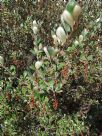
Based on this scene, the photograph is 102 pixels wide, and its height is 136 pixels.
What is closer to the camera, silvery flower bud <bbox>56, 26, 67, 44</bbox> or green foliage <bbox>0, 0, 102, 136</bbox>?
silvery flower bud <bbox>56, 26, 67, 44</bbox>

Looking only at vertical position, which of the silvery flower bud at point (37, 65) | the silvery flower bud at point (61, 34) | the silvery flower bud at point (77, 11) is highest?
the silvery flower bud at point (37, 65)

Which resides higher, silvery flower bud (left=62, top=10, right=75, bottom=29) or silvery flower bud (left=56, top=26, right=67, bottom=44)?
silvery flower bud (left=56, top=26, right=67, bottom=44)

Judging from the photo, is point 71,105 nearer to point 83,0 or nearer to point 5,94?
point 5,94

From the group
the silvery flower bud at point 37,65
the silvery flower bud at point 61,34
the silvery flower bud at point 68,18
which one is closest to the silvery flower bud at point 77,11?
the silvery flower bud at point 68,18

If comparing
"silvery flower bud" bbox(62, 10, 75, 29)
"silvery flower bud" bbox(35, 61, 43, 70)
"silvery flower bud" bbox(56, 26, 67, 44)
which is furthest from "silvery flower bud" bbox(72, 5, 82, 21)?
"silvery flower bud" bbox(35, 61, 43, 70)

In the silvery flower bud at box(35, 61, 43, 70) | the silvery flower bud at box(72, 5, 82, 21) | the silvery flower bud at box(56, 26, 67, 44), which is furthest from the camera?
the silvery flower bud at box(35, 61, 43, 70)

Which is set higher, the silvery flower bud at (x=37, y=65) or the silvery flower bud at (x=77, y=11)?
the silvery flower bud at (x=37, y=65)

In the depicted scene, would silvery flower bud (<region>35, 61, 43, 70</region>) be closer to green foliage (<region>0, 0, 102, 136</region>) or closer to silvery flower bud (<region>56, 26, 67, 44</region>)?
green foliage (<region>0, 0, 102, 136</region>)

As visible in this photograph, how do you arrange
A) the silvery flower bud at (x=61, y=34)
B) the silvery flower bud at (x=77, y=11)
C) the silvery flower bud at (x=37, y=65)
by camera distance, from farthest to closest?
1. the silvery flower bud at (x=37, y=65)
2. the silvery flower bud at (x=61, y=34)
3. the silvery flower bud at (x=77, y=11)

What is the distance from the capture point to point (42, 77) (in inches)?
117

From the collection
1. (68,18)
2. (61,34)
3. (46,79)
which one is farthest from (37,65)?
(68,18)

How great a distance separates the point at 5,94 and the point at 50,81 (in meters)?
0.72

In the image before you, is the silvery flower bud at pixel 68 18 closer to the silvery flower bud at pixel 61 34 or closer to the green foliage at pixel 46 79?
the silvery flower bud at pixel 61 34

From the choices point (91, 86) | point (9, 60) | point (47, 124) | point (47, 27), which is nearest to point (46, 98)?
point (47, 124)
